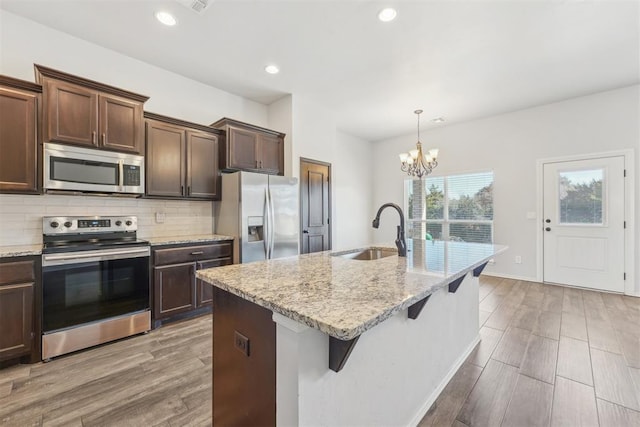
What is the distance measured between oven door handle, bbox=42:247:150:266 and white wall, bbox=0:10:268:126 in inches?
67.1

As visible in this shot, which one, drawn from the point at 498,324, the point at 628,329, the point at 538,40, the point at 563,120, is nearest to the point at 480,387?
the point at 498,324

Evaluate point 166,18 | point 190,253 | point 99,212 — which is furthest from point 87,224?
point 166,18

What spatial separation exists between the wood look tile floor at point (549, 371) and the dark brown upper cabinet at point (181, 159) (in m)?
3.05

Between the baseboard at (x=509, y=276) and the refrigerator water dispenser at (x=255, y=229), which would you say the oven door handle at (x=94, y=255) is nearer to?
the refrigerator water dispenser at (x=255, y=229)

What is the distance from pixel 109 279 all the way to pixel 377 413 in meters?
2.42

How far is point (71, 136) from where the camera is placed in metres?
2.36

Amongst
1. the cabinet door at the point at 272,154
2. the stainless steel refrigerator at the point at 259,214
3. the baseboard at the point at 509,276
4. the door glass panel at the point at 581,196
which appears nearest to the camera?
the stainless steel refrigerator at the point at 259,214

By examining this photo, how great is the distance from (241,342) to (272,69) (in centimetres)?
314

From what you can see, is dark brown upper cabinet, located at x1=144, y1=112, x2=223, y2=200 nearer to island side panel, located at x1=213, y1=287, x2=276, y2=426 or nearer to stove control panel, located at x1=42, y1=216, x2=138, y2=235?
stove control panel, located at x1=42, y1=216, x2=138, y2=235

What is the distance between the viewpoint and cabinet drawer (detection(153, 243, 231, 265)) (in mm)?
2704

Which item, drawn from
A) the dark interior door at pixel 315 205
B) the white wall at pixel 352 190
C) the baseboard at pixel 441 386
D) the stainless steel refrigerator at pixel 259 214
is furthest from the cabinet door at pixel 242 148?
the baseboard at pixel 441 386

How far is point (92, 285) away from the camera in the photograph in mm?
2309

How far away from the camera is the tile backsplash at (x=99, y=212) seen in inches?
94.0

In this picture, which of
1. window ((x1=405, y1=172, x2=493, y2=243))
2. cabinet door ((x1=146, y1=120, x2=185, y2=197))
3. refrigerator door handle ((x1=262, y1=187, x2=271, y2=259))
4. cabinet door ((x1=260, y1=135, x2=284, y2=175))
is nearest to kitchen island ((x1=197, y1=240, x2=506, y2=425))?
refrigerator door handle ((x1=262, y1=187, x2=271, y2=259))
